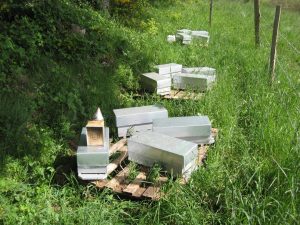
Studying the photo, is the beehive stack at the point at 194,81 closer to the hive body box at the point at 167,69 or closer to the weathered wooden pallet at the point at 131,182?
the hive body box at the point at 167,69

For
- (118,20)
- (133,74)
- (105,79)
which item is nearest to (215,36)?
(118,20)

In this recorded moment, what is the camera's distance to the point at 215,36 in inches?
428

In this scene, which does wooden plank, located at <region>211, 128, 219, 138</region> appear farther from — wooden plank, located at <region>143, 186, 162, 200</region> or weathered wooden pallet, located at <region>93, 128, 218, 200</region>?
wooden plank, located at <region>143, 186, 162, 200</region>

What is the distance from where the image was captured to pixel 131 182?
3969mm

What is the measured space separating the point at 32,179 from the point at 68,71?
2515 mm

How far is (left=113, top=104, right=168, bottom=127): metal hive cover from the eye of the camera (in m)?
4.79

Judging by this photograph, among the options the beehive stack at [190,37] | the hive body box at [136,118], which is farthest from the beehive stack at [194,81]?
the beehive stack at [190,37]

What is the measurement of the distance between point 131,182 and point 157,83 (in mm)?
2457

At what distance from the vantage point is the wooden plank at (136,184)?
3.80m

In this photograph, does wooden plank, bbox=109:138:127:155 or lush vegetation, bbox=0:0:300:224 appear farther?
wooden plank, bbox=109:138:127:155

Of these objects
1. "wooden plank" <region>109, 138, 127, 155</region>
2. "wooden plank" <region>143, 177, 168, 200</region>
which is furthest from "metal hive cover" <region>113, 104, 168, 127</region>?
"wooden plank" <region>143, 177, 168, 200</region>

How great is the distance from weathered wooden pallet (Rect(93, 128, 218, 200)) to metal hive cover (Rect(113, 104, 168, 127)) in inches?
18.3

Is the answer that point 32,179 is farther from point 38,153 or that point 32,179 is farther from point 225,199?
point 225,199

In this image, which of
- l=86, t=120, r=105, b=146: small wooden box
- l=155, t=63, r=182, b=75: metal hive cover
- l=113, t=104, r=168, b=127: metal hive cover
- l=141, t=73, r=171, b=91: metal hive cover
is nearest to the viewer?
l=86, t=120, r=105, b=146: small wooden box
